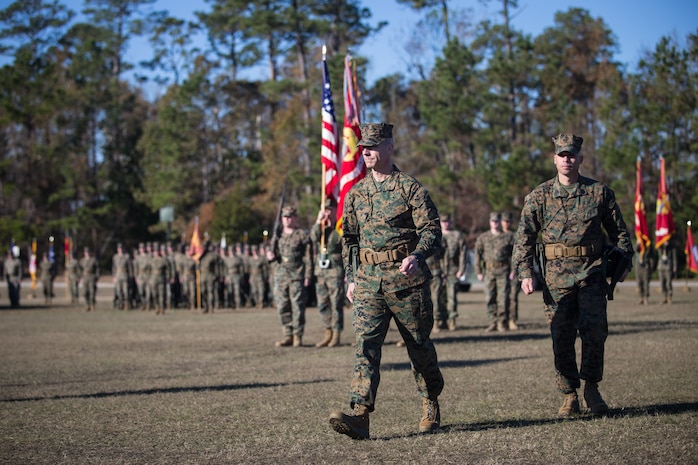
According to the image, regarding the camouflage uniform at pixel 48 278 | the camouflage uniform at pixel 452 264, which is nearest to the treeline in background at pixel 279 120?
the camouflage uniform at pixel 48 278

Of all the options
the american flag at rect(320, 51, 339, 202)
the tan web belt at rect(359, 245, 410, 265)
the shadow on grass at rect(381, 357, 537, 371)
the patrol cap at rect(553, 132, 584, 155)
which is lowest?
the shadow on grass at rect(381, 357, 537, 371)

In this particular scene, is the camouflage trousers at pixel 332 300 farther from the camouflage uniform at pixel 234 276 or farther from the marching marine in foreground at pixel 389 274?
the camouflage uniform at pixel 234 276

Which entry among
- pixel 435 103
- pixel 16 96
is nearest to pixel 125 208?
pixel 16 96

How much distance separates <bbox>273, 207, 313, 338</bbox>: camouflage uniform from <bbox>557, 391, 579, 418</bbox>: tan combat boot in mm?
7399

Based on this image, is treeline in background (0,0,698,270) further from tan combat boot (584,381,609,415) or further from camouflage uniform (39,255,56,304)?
tan combat boot (584,381,609,415)

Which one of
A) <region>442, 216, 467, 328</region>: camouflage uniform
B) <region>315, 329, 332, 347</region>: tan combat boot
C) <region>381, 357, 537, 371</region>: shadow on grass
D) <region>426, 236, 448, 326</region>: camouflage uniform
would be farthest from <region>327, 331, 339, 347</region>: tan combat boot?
<region>442, 216, 467, 328</region>: camouflage uniform

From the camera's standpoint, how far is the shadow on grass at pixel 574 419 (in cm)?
723

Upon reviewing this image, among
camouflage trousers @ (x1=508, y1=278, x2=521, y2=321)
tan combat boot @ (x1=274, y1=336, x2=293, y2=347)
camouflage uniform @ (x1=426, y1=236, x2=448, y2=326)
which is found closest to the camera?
tan combat boot @ (x1=274, y1=336, x2=293, y2=347)

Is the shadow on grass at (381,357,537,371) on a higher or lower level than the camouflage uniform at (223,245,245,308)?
lower

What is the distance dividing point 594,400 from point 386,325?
1.97 m

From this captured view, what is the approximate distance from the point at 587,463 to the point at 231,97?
59.0 m

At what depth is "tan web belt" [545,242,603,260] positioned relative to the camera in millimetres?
7543

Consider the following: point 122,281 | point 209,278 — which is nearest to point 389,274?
point 209,278

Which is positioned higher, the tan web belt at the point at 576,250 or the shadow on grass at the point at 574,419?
the tan web belt at the point at 576,250
